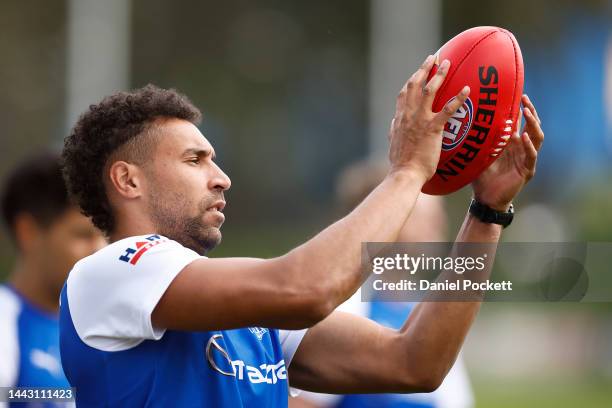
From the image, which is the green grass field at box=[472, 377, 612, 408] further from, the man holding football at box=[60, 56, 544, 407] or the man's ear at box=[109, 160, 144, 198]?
the man's ear at box=[109, 160, 144, 198]

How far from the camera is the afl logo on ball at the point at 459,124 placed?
11.5 feet

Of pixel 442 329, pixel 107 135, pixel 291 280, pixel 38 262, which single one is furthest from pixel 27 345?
pixel 291 280

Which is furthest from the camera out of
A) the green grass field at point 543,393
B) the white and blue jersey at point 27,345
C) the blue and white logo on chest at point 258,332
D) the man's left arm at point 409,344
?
the green grass field at point 543,393

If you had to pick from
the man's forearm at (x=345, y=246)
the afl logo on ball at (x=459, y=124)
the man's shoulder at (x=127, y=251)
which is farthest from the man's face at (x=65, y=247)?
the man's forearm at (x=345, y=246)

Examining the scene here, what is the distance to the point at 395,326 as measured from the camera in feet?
18.5

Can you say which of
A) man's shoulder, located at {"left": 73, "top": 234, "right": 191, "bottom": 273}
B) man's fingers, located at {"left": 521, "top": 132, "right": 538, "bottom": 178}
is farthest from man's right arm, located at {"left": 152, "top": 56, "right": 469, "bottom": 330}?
man's fingers, located at {"left": 521, "top": 132, "right": 538, "bottom": 178}

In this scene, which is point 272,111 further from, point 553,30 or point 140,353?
point 140,353

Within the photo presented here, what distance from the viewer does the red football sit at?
3.52m

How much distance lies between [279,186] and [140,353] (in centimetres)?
2112

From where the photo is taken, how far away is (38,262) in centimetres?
559

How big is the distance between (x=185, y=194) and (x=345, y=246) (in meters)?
0.69

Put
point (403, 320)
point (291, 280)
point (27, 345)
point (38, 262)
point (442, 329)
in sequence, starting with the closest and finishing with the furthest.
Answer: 1. point (291, 280)
2. point (442, 329)
3. point (27, 345)
4. point (38, 262)
5. point (403, 320)

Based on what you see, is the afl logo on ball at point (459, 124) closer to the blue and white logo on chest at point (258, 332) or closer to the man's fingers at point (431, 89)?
the man's fingers at point (431, 89)

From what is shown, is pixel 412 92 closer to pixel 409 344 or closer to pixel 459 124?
pixel 459 124
